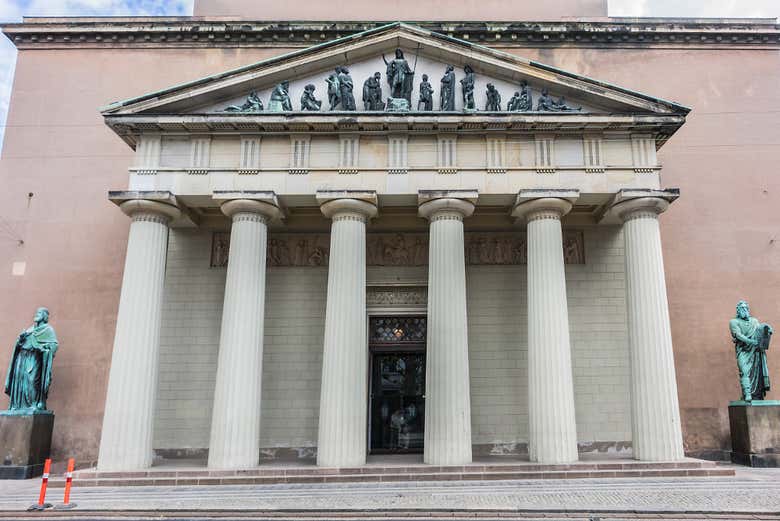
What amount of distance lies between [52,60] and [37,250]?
22.1 feet

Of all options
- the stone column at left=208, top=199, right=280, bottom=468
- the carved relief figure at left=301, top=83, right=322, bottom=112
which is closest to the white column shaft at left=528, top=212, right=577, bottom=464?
the carved relief figure at left=301, top=83, right=322, bottom=112

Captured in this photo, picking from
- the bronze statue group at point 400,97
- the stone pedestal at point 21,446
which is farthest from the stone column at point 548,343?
the stone pedestal at point 21,446

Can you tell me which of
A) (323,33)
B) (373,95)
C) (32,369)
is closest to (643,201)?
(373,95)

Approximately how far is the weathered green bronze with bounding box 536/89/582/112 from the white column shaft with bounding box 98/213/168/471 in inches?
402

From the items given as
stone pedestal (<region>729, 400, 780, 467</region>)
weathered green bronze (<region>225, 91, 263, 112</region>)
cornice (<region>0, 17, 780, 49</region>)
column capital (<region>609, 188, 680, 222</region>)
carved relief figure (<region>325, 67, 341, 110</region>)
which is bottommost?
stone pedestal (<region>729, 400, 780, 467</region>)

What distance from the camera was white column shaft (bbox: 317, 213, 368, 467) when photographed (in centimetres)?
1424

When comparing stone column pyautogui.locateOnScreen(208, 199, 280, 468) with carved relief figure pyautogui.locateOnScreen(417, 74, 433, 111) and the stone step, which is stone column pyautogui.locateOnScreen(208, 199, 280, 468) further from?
carved relief figure pyautogui.locateOnScreen(417, 74, 433, 111)

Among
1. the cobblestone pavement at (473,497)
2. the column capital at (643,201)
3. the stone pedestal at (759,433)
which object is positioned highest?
the column capital at (643,201)

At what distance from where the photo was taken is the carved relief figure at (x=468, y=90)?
15.9 m

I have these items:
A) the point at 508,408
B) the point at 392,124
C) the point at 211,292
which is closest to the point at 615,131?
the point at 392,124

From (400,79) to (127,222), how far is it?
1007cm

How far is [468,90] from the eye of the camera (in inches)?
631

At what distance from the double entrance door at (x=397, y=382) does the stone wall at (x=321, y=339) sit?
1552mm

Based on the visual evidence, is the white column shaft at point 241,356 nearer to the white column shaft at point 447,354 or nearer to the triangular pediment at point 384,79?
the triangular pediment at point 384,79
